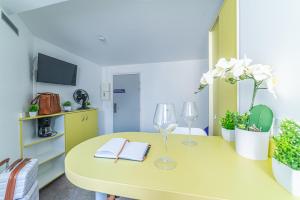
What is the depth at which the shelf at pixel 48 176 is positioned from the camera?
6.11ft

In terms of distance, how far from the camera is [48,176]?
201cm

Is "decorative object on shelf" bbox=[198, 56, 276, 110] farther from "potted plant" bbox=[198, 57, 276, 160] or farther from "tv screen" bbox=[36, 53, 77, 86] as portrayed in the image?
"tv screen" bbox=[36, 53, 77, 86]

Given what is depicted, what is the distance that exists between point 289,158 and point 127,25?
228 centimetres

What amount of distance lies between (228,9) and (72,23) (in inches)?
80.9

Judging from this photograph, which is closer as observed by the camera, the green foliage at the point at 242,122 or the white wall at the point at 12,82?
the green foliage at the point at 242,122

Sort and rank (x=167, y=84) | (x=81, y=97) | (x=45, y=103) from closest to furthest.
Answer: (x=45, y=103) → (x=81, y=97) → (x=167, y=84)

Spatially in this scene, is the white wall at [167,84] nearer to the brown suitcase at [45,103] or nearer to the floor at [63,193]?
the brown suitcase at [45,103]

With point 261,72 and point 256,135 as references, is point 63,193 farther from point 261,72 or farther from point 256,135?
point 261,72

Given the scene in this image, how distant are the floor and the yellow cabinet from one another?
0.52 m

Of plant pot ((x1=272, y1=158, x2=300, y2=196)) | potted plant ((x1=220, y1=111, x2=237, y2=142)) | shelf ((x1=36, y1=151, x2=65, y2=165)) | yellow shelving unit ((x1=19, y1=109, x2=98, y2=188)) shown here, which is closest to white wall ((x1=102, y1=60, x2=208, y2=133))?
yellow shelving unit ((x1=19, y1=109, x2=98, y2=188))

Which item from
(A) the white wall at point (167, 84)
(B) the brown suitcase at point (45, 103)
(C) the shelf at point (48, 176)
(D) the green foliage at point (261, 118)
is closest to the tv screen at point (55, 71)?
(B) the brown suitcase at point (45, 103)

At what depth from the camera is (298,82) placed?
0.51m

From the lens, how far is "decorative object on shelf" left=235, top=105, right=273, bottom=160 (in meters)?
0.59

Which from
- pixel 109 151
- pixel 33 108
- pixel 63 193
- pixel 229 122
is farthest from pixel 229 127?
pixel 33 108
